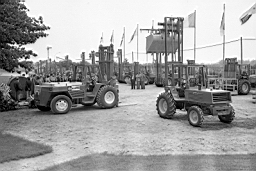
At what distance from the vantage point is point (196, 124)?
9383 mm

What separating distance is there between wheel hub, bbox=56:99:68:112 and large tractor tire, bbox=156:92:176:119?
381 cm

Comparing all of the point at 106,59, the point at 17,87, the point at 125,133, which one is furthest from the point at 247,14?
the point at 17,87

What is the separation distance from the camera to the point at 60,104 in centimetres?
1252

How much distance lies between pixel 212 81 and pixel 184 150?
47.5 ft

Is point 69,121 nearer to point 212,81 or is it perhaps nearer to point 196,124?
point 196,124

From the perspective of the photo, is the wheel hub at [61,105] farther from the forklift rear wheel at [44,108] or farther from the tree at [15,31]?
the tree at [15,31]

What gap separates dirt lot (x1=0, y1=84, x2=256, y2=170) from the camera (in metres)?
6.84

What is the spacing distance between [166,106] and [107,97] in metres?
3.54

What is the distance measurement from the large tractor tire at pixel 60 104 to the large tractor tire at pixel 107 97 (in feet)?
4.57

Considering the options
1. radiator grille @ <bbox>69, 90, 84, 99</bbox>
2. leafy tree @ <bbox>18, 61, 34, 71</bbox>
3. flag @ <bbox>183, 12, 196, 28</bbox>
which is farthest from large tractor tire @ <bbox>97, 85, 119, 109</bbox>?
flag @ <bbox>183, 12, 196, 28</bbox>

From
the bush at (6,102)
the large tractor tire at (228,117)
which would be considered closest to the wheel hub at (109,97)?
the bush at (6,102)

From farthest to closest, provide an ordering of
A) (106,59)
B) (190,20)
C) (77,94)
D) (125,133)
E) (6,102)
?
(190,20) < (106,59) < (6,102) < (77,94) < (125,133)

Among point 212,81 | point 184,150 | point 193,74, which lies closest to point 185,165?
point 184,150

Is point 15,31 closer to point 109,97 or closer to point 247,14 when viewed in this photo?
point 109,97
